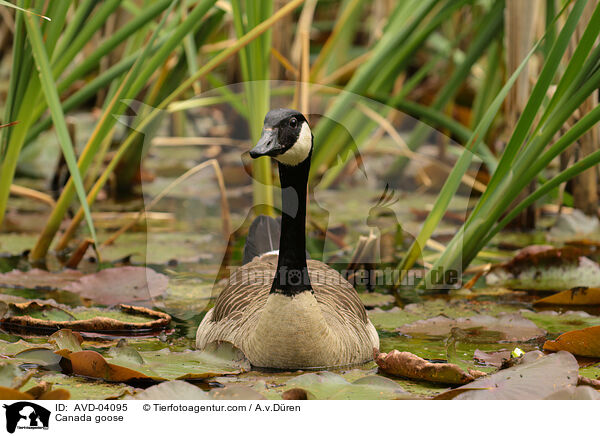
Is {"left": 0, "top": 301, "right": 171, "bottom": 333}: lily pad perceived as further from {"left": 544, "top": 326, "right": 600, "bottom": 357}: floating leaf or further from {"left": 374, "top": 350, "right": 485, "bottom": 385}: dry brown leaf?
{"left": 544, "top": 326, "right": 600, "bottom": 357}: floating leaf

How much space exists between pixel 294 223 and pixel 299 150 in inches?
11.5

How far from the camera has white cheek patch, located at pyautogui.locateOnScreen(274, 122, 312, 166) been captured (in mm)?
2848

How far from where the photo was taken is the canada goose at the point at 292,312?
2.84m

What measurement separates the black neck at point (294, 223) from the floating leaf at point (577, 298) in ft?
3.89

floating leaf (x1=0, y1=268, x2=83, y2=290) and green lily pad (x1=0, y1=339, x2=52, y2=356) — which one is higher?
floating leaf (x1=0, y1=268, x2=83, y2=290)

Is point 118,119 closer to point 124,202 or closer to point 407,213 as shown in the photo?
point 124,202

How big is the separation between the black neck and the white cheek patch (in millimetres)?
35

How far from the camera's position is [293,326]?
2855mm

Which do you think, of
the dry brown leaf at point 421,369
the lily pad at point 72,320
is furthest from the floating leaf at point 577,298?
the lily pad at point 72,320

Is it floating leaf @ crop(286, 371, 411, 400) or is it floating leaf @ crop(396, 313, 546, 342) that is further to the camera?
floating leaf @ crop(396, 313, 546, 342)

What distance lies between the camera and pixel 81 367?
101 inches

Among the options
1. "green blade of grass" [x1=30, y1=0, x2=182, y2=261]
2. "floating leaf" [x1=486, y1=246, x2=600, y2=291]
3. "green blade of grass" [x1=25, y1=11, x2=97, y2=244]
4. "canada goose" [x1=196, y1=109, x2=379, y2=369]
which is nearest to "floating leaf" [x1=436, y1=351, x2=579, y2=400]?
"canada goose" [x1=196, y1=109, x2=379, y2=369]
